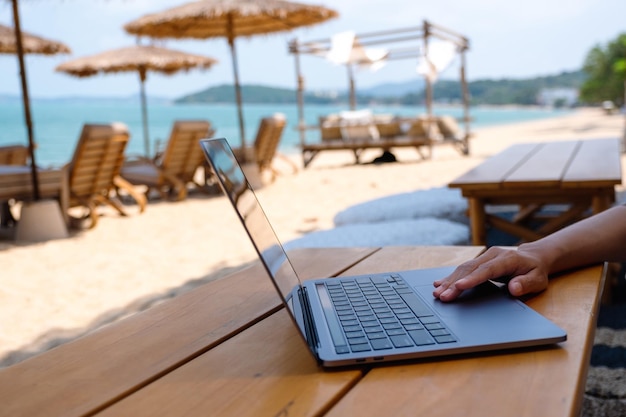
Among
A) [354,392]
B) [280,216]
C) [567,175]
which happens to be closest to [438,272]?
[354,392]

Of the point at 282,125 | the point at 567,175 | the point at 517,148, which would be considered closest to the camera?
the point at 567,175

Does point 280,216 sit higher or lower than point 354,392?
lower

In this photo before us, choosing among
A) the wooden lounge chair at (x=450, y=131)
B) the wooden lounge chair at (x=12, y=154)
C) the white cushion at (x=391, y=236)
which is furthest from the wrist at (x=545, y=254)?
the wooden lounge chair at (x=450, y=131)

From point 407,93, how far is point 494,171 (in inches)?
2769

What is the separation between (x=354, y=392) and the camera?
746 mm

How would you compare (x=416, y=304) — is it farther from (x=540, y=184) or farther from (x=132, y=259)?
(x=132, y=259)

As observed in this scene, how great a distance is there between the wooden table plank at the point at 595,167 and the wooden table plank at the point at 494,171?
0.29m

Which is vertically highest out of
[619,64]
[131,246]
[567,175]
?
[619,64]

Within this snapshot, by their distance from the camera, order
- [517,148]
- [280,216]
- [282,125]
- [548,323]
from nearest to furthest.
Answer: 1. [548,323]
2. [517,148]
3. [280,216]
4. [282,125]

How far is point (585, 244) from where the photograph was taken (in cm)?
120

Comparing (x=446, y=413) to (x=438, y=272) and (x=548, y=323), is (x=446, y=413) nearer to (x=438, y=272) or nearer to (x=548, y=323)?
(x=548, y=323)

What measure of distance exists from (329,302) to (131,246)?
14.3ft

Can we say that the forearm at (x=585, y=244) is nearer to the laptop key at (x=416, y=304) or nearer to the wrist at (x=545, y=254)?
the wrist at (x=545, y=254)

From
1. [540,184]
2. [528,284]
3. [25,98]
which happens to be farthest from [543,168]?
[25,98]
